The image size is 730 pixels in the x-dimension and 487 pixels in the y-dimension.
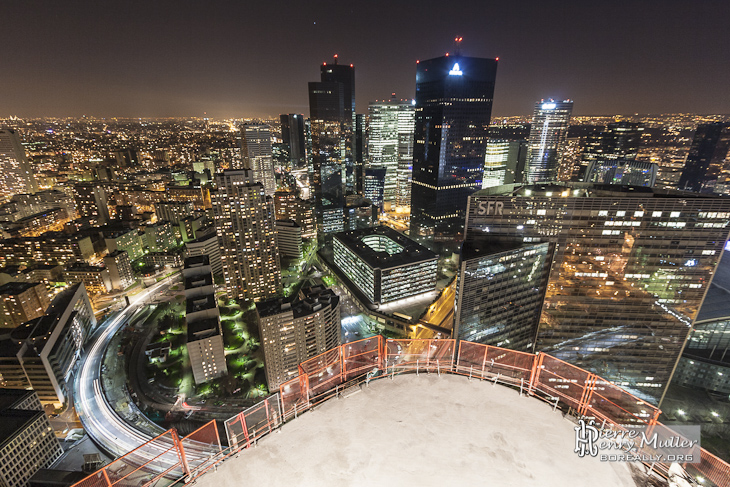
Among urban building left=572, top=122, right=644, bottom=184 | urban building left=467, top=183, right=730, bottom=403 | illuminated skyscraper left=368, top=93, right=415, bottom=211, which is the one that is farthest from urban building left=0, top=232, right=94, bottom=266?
urban building left=572, top=122, right=644, bottom=184

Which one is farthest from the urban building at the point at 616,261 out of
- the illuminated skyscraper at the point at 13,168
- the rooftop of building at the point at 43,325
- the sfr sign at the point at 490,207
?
the illuminated skyscraper at the point at 13,168

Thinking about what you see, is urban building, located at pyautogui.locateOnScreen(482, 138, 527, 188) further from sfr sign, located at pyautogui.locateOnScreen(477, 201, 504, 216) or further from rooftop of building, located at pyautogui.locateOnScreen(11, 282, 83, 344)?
rooftop of building, located at pyautogui.locateOnScreen(11, 282, 83, 344)

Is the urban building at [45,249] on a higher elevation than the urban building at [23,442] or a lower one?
higher

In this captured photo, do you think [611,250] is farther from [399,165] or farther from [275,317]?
[399,165]

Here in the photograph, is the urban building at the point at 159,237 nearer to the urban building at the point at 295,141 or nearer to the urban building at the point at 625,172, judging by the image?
the urban building at the point at 295,141

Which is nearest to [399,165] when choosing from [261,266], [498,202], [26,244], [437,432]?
[261,266]

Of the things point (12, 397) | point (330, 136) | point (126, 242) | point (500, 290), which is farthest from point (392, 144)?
point (12, 397)

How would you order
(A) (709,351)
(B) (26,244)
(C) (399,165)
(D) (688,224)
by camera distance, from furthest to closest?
(C) (399,165)
(B) (26,244)
(A) (709,351)
(D) (688,224)
